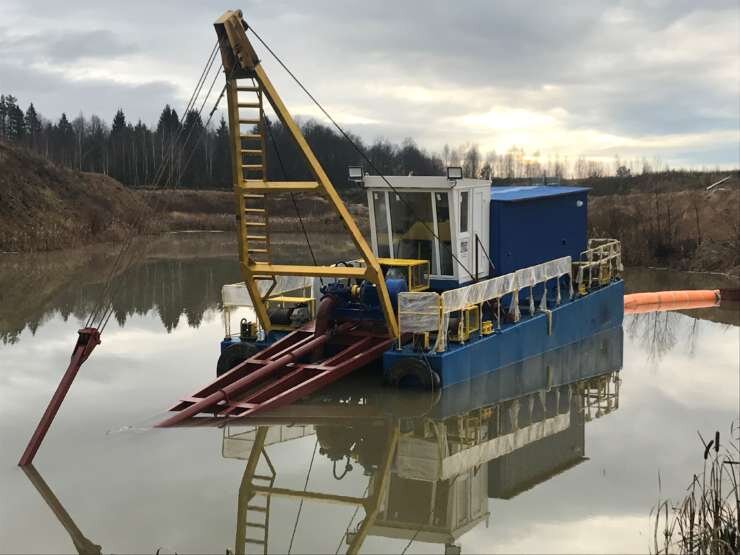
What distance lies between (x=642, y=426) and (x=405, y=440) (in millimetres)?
3092

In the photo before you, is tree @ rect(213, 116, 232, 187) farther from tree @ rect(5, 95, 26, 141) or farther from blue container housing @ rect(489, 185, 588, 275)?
blue container housing @ rect(489, 185, 588, 275)

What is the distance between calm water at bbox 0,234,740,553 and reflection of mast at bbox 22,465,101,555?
0.02 m

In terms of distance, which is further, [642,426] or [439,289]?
[439,289]

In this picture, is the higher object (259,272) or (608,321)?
(259,272)

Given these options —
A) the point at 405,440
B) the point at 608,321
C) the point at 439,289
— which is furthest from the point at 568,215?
the point at 405,440

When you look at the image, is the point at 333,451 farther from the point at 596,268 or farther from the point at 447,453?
the point at 596,268

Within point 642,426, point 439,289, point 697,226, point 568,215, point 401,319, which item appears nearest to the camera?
point 642,426

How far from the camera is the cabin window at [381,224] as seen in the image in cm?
1456

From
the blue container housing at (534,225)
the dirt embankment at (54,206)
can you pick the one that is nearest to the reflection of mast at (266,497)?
the blue container housing at (534,225)

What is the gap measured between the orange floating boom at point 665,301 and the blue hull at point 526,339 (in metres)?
2.90

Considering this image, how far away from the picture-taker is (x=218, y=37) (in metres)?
11.5

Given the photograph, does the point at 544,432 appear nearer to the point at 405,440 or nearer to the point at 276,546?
the point at 405,440

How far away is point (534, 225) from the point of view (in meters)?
16.4

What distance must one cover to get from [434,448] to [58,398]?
13.7 feet
